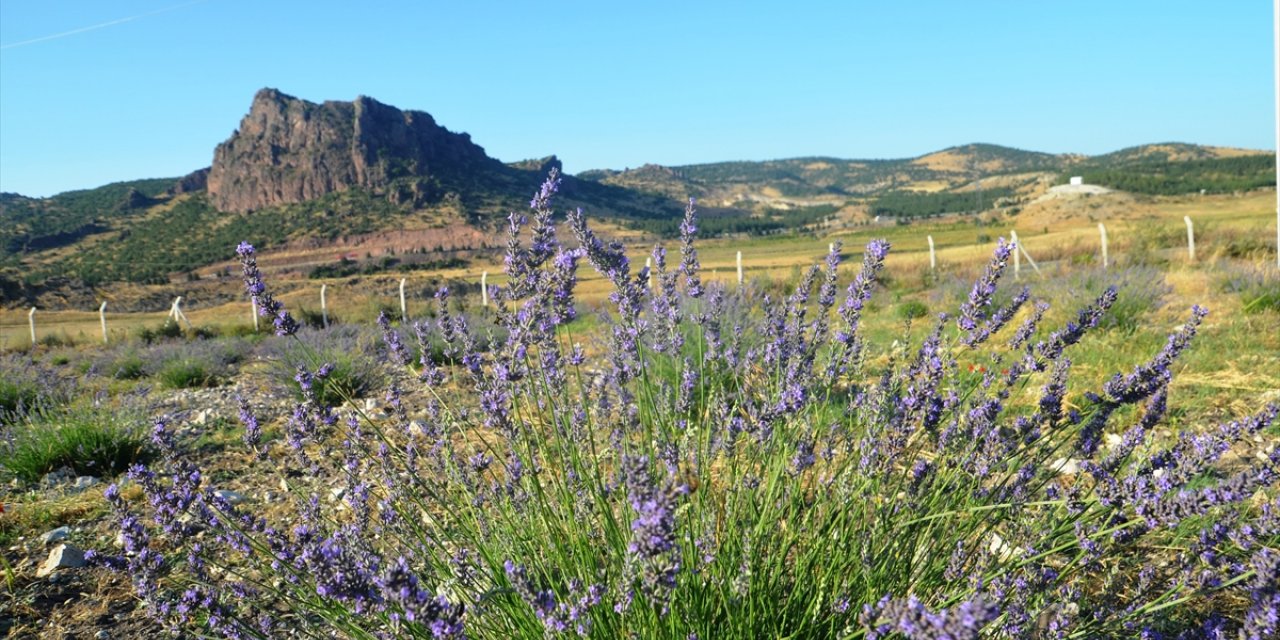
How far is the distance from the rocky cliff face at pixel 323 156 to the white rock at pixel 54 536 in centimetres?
7819

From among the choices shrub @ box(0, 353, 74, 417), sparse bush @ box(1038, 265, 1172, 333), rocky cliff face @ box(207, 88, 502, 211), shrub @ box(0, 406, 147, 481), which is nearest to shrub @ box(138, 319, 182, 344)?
shrub @ box(0, 353, 74, 417)

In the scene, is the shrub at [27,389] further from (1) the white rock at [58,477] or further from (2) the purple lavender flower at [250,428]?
(2) the purple lavender flower at [250,428]

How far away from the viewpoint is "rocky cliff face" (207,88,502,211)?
265 ft

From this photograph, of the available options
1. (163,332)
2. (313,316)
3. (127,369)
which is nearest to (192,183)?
(163,332)

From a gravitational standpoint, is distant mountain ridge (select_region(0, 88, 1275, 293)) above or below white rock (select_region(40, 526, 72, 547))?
above

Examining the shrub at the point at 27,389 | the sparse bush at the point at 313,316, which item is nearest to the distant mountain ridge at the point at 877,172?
the sparse bush at the point at 313,316

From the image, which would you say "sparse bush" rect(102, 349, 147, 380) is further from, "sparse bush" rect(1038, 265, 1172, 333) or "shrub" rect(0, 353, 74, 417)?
"sparse bush" rect(1038, 265, 1172, 333)

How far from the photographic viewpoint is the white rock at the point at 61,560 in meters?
3.25

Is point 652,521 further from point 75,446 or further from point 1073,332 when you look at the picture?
point 75,446

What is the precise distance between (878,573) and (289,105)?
107541 millimetres

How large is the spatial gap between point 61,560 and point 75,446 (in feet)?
5.87

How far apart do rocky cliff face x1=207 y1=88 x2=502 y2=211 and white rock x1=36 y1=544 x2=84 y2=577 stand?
258 ft

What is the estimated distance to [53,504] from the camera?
13.0ft

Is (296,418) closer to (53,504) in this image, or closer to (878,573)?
(878,573)
